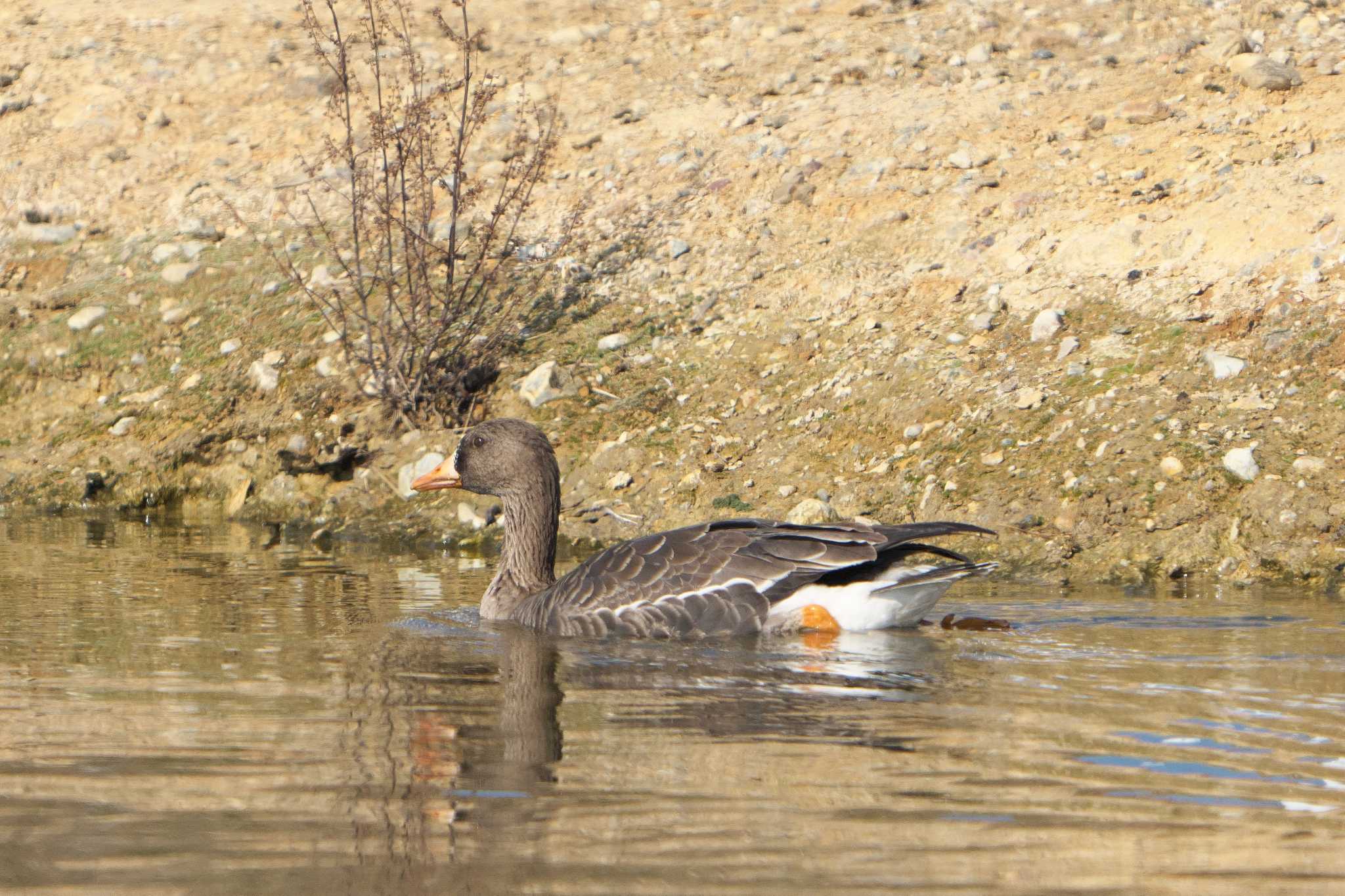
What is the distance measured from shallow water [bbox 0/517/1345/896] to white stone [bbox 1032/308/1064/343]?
2.75 m

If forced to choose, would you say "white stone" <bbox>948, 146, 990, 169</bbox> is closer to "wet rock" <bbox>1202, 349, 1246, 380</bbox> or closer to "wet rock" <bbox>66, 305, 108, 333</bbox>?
"wet rock" <bbox>1202, 349, 1246, 380</bbox>

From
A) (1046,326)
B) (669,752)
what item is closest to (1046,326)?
(1046,326)

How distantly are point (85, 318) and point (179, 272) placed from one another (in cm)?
86

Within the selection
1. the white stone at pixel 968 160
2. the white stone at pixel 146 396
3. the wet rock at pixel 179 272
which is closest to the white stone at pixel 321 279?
the wet rock at pixel 179 272

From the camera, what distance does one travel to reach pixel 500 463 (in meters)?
8.61

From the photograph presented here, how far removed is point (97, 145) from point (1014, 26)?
8.62 m

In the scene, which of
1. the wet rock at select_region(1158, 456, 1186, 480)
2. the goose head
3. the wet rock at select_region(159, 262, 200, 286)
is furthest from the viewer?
the wet rock at select_region(159, 262, 200, 286)

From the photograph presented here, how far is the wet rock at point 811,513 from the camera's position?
9.42 m

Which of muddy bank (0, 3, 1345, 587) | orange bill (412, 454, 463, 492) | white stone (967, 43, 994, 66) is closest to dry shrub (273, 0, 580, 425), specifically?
muddy bank (0, 3, 1345, 587)

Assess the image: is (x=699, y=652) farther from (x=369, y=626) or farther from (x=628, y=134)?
(x=628, y=134)

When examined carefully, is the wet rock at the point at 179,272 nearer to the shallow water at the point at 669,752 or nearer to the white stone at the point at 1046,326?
the shallow water at the point at 669,752

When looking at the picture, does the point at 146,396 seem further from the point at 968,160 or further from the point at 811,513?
the point at 968,160

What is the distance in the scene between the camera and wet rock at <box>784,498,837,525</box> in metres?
9.42

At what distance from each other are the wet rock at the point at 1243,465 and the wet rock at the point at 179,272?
28.0 ft
